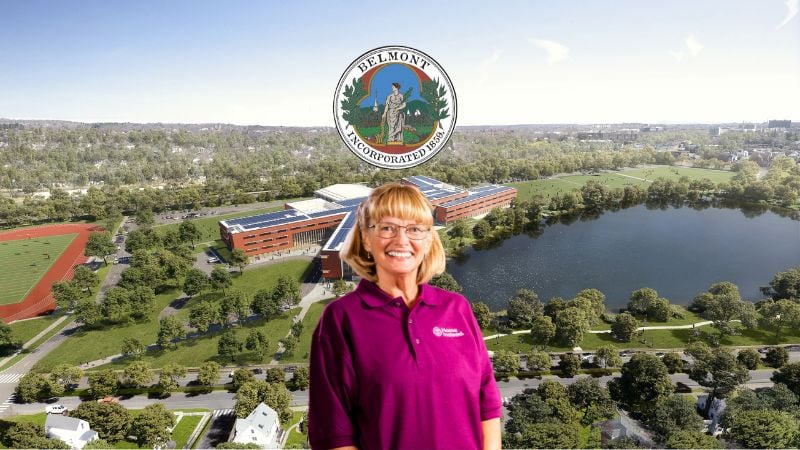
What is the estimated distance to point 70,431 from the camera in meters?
7.66

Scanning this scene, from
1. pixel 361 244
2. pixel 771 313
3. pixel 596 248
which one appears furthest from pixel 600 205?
pixel 361 244

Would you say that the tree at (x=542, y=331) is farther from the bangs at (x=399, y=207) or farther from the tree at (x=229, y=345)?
the bangs at (x=399, y=207)

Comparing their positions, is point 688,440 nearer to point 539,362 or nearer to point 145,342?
point 539,362

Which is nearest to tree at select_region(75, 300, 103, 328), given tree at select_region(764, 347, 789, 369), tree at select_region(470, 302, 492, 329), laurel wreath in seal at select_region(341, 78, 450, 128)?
tree at select_region(470, 302, 492, 329)

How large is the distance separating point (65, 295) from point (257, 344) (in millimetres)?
8329

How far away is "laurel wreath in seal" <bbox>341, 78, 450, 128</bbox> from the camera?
285 centimetres

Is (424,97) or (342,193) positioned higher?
(424,97)

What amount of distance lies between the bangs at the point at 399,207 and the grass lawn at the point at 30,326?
1661 centimetres

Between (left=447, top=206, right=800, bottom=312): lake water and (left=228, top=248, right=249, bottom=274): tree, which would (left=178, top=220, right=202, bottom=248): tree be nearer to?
(left=228, top=248, right=249, bottom=274): tree

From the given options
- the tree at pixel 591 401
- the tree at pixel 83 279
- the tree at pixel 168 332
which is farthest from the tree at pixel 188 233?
the tree at pixel 591 401

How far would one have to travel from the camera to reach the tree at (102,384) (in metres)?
9.72

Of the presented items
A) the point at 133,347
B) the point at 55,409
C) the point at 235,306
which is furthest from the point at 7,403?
the point at 235,306

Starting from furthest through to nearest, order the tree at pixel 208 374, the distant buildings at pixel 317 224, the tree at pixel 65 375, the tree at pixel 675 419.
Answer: the distant buildings at pixel 317 224, the tree at pixel 65 375, the tree at pixel 208 374, the tree at pixel 675 419

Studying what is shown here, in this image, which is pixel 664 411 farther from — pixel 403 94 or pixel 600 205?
pixel 600 205
